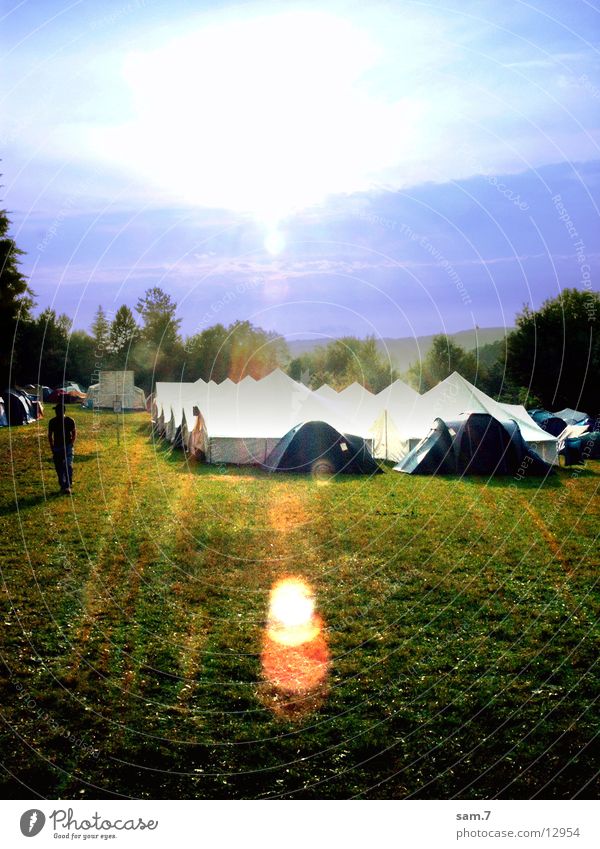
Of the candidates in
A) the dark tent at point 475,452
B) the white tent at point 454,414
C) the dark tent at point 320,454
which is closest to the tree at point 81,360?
the white tent at point 454,414

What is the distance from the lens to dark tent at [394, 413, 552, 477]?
1025 inches

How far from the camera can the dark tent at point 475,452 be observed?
26031 mm

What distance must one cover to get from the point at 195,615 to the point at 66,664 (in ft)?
7.15

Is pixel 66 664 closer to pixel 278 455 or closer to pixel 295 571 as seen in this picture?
pixel 295 571

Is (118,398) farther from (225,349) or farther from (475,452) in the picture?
(475,452)

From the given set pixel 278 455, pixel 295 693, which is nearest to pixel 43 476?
pixel 278 455

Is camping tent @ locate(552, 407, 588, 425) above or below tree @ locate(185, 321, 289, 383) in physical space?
below

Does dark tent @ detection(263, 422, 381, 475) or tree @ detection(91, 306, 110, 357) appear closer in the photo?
dark tent @ detection(263, 422, 381, 475)

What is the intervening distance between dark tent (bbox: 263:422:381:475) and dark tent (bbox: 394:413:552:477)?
142 centimetres

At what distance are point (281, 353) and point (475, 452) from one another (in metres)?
24.9

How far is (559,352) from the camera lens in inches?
1891

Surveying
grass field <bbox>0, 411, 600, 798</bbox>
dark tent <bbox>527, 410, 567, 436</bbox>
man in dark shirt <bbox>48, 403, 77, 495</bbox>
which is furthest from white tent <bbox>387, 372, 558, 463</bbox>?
man in dark shirt <bbox>48, 403, 77, 495</bbox>
